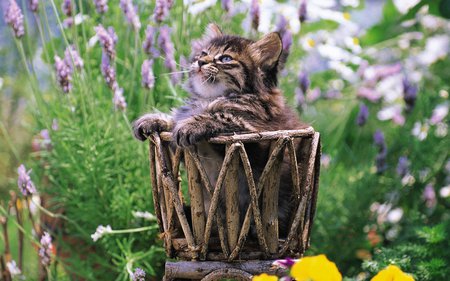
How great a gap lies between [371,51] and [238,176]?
2.25 m

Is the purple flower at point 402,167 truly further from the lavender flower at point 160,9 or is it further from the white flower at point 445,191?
the lavender flower at point 160,9

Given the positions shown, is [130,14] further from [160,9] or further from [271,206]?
[271,206]

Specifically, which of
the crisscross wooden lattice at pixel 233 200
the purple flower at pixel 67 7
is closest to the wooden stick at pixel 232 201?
the crisscross wooden lattice at pixel 233 200

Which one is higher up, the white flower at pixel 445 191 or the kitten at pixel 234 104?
the kitten at pixel 234 104

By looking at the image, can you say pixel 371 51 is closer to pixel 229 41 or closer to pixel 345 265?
pixel 345 265

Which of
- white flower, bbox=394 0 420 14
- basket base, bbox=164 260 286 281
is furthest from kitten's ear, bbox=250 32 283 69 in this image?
white flower, bbox=394 0 420 14

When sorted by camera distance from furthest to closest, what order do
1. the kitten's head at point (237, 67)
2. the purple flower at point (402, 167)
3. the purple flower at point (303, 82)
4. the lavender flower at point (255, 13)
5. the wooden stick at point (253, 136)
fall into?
Result: the purple flower at point (402, 167), the purple flower at point (303, 82), the lavender flower at point (255, 13), the kitten's head at point (237, 67), the wooden stick at point (253, 136)

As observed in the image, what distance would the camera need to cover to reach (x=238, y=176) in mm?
1520

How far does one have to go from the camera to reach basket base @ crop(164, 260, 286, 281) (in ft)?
4.99

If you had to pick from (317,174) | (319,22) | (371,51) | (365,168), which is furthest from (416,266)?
(371,51)

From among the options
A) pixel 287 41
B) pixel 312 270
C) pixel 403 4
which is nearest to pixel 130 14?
pixel 287 41

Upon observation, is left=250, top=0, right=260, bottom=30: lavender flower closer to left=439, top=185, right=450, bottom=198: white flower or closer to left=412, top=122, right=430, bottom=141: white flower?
left=412, top=122, right=430, bottom=141: white flower

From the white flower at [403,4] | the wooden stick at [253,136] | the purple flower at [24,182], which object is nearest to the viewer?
the wooden stick at [253,136]

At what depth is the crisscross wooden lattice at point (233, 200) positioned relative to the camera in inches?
57.0
